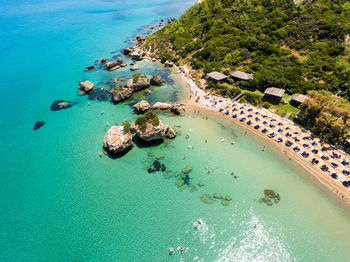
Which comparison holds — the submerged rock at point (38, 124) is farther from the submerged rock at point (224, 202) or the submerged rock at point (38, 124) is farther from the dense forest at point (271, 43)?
the dense forest at point (271, 43)

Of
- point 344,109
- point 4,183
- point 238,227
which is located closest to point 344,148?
point 344,109

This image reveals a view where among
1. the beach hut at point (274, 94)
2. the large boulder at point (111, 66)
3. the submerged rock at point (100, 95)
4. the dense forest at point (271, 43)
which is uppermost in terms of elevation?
the dense forest at point (271, 43)

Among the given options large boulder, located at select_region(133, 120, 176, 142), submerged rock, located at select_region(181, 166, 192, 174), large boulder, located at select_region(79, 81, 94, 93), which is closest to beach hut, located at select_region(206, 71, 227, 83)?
large boulder, located at select_region(133, 120, 176, 142)

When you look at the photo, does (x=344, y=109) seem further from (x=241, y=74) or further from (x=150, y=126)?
(x=150, y=126)

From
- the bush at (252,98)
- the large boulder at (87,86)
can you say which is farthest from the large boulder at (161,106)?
the large boulder at (87,86)

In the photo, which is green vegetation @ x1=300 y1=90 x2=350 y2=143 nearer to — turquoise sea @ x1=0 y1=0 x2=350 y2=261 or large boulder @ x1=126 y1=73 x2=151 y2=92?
turquoise sea @ x1=0 y1=0 x2=350 y2=261

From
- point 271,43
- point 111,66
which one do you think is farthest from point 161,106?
point 271,43

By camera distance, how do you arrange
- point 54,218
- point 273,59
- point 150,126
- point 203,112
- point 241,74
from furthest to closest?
point 273,59, point 241,74, point 203,112, point 150,126, point 54,218
